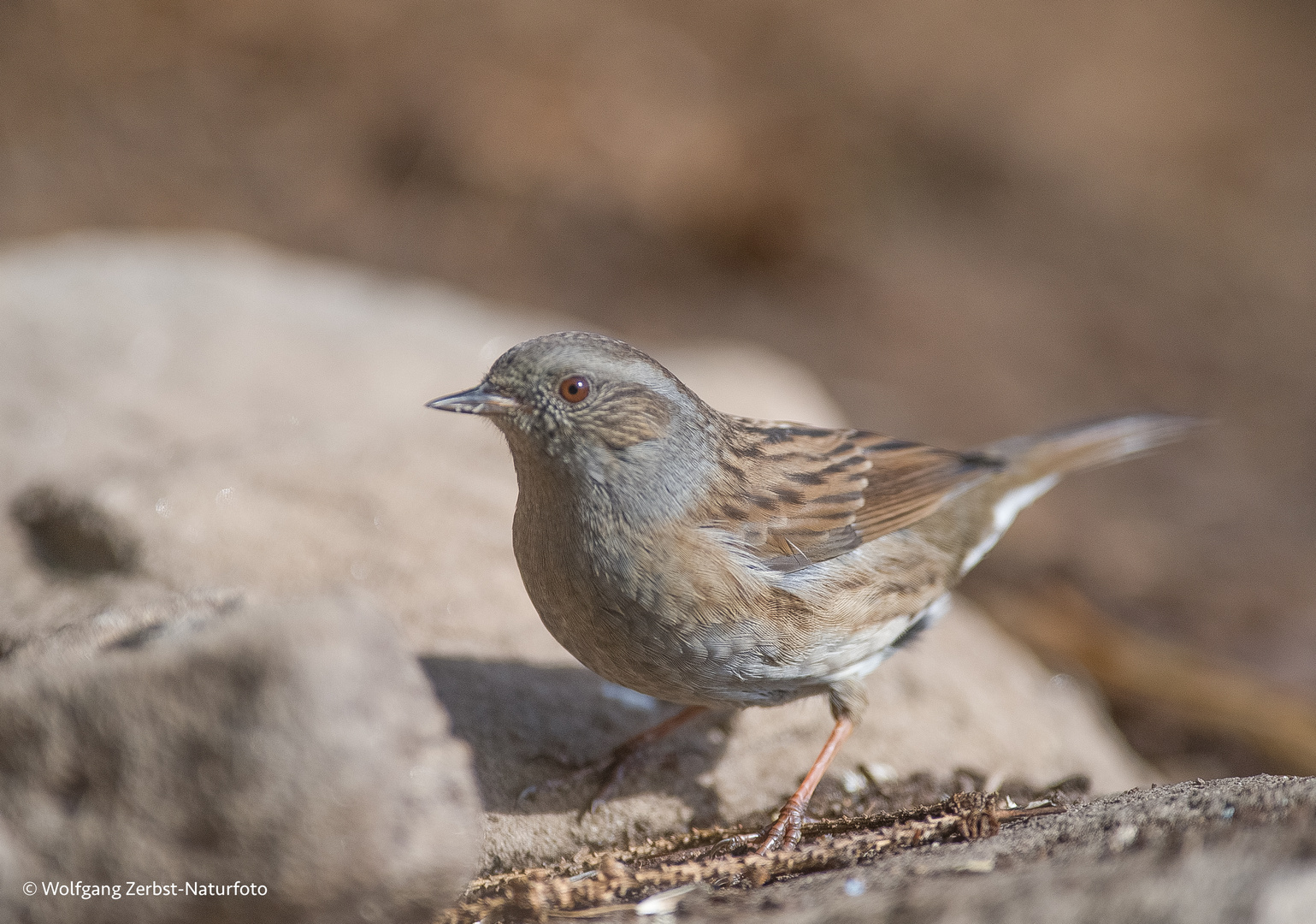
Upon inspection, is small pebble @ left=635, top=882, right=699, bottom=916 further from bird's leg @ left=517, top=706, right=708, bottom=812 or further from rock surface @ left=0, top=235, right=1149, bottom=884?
bird's leg @ left=517, top=706, right=708, bottom=812

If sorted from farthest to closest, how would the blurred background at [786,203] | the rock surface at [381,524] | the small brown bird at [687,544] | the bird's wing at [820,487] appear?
the blurred background at [786,203] → the rock surface at [381,524] → the bird's wing at [820,487] → the small brown bird at [687,544]

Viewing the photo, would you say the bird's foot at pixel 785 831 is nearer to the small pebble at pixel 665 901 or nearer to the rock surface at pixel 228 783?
the small pebble at pixel 665 901

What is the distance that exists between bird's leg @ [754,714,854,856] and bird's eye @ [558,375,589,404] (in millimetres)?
1730

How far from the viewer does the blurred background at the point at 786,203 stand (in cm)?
1028

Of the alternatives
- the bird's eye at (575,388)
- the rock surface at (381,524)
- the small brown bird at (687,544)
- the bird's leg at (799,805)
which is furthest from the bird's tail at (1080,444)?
the bird's eye at (575,388)

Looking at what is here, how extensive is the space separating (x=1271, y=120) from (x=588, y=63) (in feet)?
33.2

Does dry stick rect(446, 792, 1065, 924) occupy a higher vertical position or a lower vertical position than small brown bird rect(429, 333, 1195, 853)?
lower

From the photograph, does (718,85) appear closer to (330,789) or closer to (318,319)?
(318,319)

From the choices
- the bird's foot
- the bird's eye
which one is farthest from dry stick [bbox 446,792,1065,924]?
the bird's eye

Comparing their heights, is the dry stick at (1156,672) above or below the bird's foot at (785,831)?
above

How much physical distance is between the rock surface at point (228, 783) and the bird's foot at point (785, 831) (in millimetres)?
1556

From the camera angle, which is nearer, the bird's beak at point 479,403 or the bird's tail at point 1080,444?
the bird's beak at point 479,403

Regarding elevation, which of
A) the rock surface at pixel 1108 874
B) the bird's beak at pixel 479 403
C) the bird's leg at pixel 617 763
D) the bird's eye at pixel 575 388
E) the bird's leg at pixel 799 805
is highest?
the bird's eye at pixel 575 388

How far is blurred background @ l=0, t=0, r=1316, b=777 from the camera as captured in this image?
1028cm
